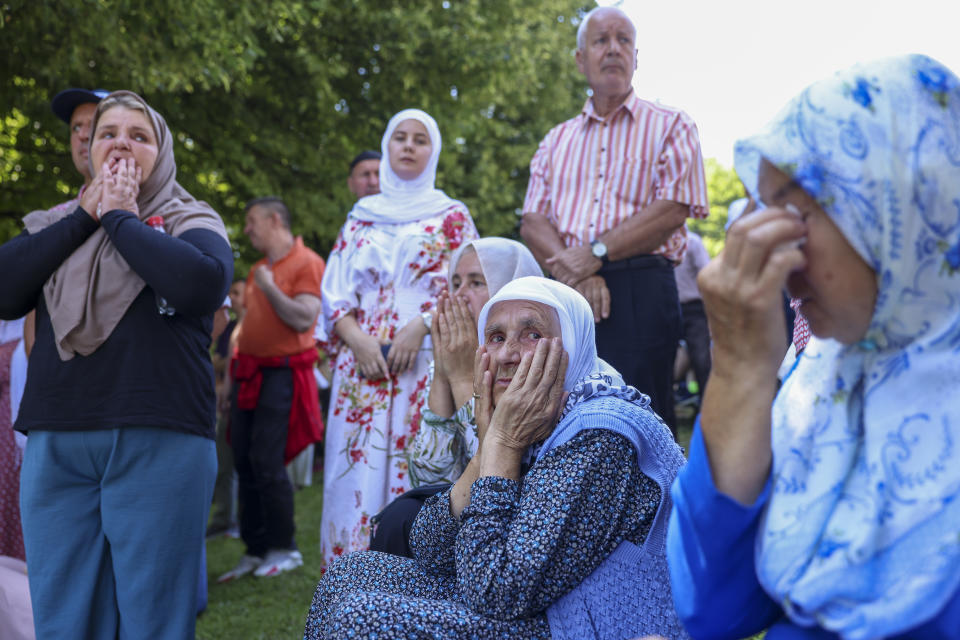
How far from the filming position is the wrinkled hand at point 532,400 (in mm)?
2344

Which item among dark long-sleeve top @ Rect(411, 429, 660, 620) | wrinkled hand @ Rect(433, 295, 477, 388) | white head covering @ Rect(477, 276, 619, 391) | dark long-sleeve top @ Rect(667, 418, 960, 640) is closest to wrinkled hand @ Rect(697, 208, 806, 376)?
dark long-sleeve top @ Rect(667, 418, 960, 640)

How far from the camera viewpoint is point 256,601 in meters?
5.12

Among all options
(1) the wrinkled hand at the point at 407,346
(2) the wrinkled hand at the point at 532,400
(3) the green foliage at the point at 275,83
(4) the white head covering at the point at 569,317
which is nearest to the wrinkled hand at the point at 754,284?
(2) the wrinkled hand at the point at 532,400

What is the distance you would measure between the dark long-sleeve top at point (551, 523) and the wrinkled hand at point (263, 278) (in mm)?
4005

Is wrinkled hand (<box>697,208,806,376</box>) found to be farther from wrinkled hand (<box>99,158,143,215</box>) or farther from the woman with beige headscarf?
wrinkled hand (<box>99,158,143,215</box>)

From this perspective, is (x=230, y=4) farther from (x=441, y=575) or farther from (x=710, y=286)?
(x=710, y=286)

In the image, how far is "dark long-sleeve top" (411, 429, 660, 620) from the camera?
2.02 meters

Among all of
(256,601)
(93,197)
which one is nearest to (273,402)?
(256,601)

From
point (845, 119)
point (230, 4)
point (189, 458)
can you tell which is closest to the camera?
point (845, 119)

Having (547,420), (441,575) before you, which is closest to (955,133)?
(547,420)

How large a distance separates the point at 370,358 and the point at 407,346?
0.19 meters

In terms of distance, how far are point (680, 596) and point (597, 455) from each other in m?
0.60

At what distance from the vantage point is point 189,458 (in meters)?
2.96

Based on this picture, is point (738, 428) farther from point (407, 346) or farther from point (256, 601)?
point (256, 601)
